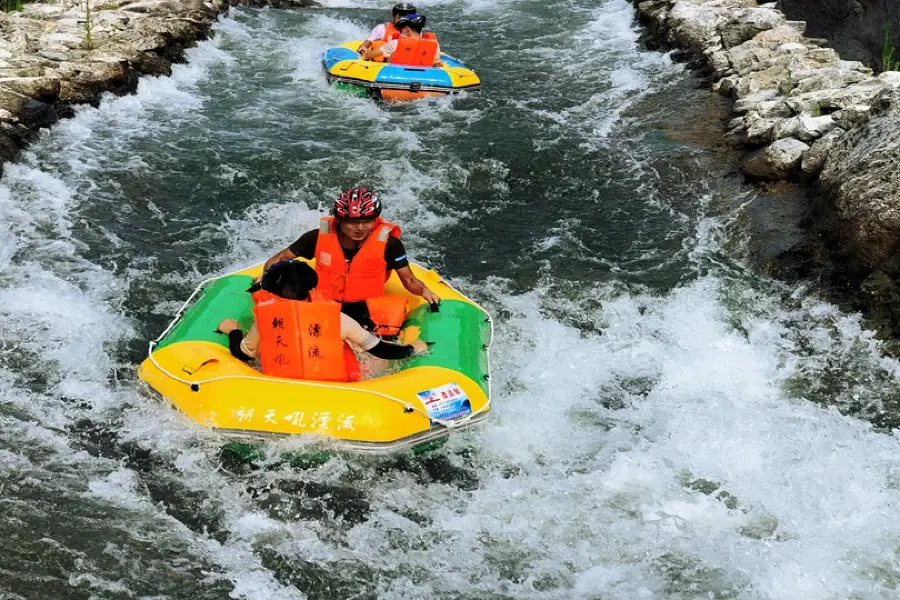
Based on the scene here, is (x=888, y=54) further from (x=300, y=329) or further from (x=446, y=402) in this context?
(x=300, y=329)

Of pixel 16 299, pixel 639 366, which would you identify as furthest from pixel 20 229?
pixel 639 366

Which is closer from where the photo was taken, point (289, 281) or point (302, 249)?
point (289, 281)

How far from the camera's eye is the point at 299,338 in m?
5.68

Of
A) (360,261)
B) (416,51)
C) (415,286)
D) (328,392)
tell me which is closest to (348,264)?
(360,261)

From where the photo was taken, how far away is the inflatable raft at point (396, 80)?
38.0 feet

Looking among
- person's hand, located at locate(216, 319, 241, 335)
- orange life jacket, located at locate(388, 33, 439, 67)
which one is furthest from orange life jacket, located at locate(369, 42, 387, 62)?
person's hand, located at locate(216, 319, 241, 335)

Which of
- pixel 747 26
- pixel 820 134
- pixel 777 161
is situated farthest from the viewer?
pixel 747 26

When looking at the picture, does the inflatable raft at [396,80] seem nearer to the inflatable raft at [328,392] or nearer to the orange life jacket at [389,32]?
the orange life jacket at [389,32]

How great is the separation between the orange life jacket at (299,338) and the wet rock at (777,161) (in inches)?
215

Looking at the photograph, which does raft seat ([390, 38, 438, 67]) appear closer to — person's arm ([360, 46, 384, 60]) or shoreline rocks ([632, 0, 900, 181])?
person's arm ([360, 46, 384, 60])

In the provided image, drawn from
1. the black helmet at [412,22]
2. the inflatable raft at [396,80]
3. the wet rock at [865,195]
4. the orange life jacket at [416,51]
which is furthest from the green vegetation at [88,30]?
the wet rock at [865,195]

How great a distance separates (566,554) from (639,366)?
2187 millimetres

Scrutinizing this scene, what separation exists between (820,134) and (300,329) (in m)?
6.27

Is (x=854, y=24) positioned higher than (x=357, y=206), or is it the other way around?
(x=854, y=24)
